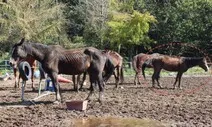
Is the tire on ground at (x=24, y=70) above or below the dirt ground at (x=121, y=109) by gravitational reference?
above

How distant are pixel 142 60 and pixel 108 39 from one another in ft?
54.7

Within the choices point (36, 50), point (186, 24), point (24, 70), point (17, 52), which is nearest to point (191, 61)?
point (36, 50)

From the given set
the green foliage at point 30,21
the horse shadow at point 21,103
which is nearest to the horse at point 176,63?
the horse shadow at point 21,103

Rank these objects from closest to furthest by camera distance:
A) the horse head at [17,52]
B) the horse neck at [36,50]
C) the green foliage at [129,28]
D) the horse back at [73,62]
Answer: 1. the horse head at [17,52]
2. the horse neck at [36,50]
3. the horse back at [73,62]
4. the green foliage at [129,28]

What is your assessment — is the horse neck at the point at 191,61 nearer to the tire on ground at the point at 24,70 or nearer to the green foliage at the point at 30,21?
the tire on ground at the point at 24,70

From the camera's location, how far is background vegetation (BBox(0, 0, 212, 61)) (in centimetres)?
3549

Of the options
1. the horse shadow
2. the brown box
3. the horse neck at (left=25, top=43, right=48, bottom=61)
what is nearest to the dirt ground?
the horse shadow

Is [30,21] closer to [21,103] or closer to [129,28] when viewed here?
Answer: [129,28]

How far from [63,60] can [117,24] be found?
76.8 feet

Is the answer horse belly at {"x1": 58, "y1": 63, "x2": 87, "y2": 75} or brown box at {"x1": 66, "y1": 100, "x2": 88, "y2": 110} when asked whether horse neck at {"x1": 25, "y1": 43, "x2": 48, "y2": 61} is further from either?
brown box at {"x1": 66, "y1": 100, "x2": 88, "y2": 110}

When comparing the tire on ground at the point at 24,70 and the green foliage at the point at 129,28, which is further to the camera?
the green foliage at the point at 129,28

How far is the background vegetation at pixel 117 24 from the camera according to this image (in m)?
35.5

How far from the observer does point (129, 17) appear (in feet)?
124

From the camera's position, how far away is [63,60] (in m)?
→ 13.7
